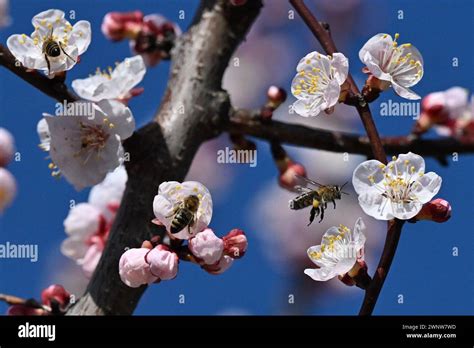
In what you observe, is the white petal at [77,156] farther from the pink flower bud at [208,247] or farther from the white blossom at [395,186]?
the white blossom at [395,186]

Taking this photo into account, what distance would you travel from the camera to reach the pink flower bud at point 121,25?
3.41 m

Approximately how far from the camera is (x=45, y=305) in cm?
247

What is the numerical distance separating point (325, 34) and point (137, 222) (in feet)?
2.48

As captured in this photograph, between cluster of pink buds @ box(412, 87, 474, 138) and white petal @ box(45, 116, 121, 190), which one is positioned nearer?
white petal @ box(45, 116, 121, 190)

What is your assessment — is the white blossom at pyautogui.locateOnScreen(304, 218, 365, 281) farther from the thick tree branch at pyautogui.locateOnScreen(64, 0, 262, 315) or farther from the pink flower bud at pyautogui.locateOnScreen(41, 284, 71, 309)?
the pink flower bud at pyautogui.locateOnScreen(41, 284, 71, 309)

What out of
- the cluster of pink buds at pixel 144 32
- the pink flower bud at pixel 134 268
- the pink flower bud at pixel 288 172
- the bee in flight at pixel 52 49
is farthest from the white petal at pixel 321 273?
the cluster of pink buds at pixel 144 32

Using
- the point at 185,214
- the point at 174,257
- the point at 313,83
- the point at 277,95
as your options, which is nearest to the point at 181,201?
the point at 185,214

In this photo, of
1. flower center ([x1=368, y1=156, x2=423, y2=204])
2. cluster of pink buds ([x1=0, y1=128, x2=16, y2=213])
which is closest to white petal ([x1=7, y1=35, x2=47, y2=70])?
cluster of pink buds ([x1=0, y1=128, x2=16, y2=213])

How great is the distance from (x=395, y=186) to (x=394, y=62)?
1.26ft

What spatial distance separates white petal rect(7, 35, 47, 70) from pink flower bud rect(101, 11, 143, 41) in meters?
1.15

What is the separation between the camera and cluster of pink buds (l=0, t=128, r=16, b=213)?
2682 mm

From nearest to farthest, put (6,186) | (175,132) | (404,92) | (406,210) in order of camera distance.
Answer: (406,210), (404,92), (175,132), (6,186)

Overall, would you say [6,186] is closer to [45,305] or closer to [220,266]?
[45,305]

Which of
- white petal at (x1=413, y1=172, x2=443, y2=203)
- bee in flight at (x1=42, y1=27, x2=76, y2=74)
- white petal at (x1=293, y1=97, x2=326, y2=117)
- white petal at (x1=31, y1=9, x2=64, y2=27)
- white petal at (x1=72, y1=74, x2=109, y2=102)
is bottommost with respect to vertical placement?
white petal at (x1=413, y1=172, x2=443, y2=203)
